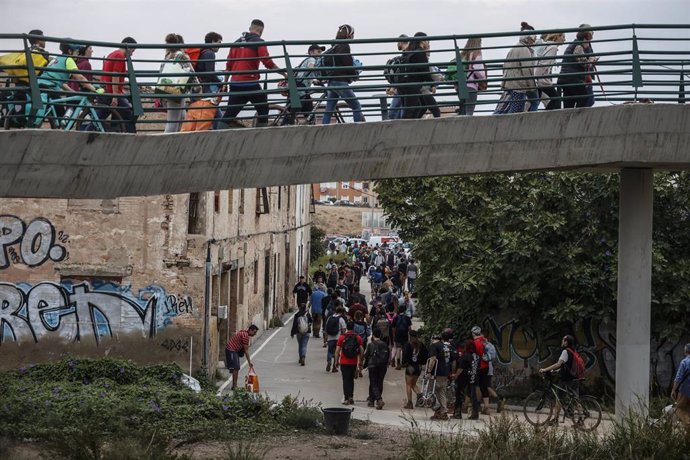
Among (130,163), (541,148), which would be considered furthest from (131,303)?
(541,148)

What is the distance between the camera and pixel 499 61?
17781 mm

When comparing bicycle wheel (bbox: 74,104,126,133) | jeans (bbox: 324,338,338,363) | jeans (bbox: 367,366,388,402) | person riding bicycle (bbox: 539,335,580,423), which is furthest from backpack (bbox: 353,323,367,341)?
bicycle wheel (bbox: 74,104,126,133)

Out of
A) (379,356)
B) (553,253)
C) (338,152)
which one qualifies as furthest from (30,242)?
(553,253)

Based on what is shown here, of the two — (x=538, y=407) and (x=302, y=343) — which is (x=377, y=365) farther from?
(x=302, y=343)

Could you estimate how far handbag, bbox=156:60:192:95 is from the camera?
55.8 ft

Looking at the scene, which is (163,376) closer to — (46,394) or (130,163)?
(46,394)

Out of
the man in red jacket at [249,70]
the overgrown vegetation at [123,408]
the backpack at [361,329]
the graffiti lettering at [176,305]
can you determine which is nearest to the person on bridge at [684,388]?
the overgrown vegetation at [123,408]

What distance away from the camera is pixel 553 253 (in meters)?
25.2

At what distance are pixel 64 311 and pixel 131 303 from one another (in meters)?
1.38

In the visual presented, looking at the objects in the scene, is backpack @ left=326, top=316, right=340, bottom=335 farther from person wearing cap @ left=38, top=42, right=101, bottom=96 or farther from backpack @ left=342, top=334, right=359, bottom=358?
person wearing cap @ left=38, top=42, right=101, bottom=96

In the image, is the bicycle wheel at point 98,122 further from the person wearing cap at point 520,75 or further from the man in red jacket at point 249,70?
the person wearing cap at point 520,75

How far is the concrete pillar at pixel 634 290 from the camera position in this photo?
18812 millimetres

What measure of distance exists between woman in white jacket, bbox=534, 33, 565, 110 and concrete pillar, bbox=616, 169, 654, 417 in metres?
1.65

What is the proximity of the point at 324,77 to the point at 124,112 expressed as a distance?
9.82 ft
